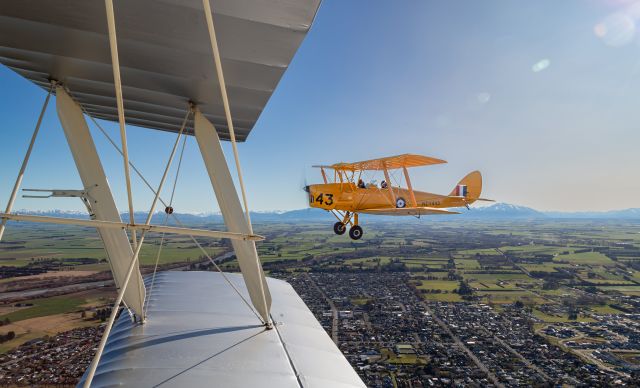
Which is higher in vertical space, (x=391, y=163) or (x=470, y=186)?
(x=391, y=163)

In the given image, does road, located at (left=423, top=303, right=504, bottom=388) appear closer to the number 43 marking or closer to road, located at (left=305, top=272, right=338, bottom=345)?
road, located at (left=305, top=272, right=338, bottom=345)

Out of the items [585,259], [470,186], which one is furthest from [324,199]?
[585,259]

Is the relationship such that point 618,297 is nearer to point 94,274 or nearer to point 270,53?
point 270,53

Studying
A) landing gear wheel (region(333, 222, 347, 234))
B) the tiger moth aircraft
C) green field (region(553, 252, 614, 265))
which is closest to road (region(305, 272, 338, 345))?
landing gear wheel (region(333, 222, 347, 234))

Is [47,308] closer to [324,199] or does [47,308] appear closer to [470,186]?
[324,199]

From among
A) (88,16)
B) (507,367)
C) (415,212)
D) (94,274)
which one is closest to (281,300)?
(88,16)

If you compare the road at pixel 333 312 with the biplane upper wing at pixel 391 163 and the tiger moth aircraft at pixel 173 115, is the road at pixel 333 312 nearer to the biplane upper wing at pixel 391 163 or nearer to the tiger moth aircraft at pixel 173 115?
the biplane upper wing at pixel 391 163
